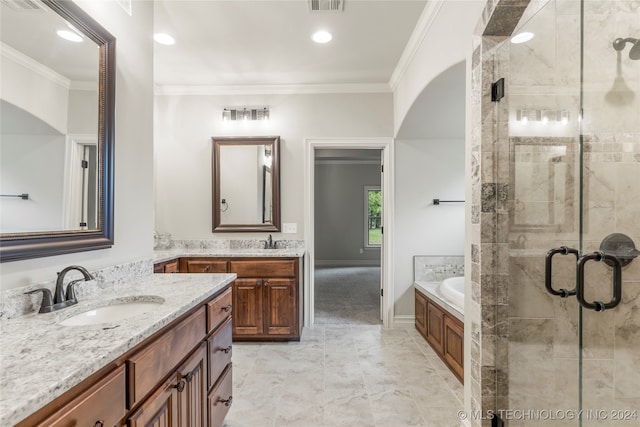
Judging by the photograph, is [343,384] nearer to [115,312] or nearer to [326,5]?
[115,312]

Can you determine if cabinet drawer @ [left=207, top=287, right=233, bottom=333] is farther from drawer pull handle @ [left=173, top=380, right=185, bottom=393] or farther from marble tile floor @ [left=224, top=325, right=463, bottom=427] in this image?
marble tile floor @ [left=224, top=325, right=463, bottom=427]

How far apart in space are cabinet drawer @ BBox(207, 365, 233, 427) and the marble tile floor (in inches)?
9.9

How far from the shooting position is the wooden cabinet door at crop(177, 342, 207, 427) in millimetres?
1271

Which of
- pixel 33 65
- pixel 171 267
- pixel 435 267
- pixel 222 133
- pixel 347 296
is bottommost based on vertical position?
pixel 347 296

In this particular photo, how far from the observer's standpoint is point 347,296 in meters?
5.01

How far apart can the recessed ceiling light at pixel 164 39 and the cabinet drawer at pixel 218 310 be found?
221cm

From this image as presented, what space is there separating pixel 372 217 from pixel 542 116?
6.71 metres

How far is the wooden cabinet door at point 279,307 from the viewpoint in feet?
10.1

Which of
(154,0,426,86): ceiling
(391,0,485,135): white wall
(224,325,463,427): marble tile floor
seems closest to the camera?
(391,0,485,135): white wall

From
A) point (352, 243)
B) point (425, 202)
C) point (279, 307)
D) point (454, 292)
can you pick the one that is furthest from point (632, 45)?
point (352, 243)

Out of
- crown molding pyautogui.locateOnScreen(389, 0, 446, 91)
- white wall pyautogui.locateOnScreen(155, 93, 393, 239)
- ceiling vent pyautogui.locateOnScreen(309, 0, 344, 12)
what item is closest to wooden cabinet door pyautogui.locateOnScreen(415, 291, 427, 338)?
white wall pyautogui.locateOnScreen(155, 93, 393, 239)

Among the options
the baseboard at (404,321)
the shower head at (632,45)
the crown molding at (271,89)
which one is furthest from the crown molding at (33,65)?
the baseboard at (404,321)

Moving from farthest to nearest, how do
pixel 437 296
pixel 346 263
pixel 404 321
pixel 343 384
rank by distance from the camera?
1. pixel 346 263
2. pixel 404 321
3. pixel 437 296
4. pixel 343 384

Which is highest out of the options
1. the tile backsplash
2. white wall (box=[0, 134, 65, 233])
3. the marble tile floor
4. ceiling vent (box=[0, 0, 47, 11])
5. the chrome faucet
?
ceiling vent (box=[0, 0, 47, 11])
